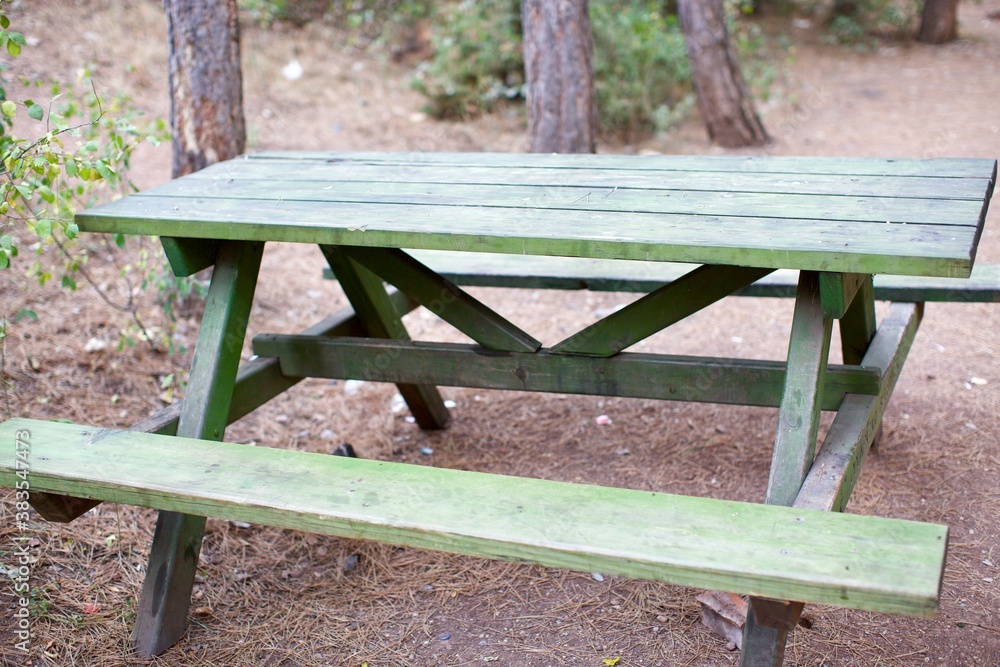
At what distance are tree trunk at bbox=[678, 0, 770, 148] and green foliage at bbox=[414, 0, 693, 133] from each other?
1.30 feet

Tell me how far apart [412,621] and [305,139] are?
499 centimetres

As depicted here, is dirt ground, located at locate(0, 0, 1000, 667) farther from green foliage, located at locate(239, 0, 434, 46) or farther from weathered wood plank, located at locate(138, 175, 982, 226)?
green foliage, located at locate(239, 0, 434, 46)

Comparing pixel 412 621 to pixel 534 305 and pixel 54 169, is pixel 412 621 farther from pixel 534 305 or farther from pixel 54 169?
pixel 534 305

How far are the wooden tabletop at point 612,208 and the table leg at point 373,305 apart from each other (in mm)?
312

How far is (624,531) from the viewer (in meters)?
1.41

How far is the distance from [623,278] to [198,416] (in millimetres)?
1378

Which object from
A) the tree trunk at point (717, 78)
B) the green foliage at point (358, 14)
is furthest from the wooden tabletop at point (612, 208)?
the green foliage at point (358, 14)

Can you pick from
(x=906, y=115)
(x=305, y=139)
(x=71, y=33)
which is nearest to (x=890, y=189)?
(x=305, y=139)

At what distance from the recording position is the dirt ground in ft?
6.93

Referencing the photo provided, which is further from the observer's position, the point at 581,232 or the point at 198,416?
the point at 198,416

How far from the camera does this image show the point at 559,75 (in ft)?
16.8

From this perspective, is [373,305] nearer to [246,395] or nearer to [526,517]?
[246,395]

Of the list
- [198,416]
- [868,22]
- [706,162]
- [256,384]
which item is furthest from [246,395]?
[868,22]

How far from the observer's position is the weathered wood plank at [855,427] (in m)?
1.70
